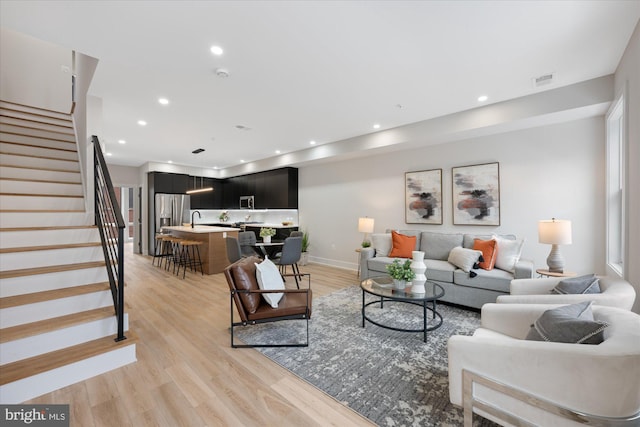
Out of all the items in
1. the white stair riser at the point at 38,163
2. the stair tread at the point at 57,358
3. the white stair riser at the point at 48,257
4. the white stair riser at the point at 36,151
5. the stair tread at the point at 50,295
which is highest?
the white stair riser at the point at 36,151

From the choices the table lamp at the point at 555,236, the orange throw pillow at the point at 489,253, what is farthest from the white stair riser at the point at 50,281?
the table lamp at the point at 555,236

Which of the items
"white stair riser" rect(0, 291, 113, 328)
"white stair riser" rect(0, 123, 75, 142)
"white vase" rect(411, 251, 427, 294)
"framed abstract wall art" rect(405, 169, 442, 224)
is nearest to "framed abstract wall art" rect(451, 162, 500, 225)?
"framed abstract wall art" rect(405, 169, 442, 224)

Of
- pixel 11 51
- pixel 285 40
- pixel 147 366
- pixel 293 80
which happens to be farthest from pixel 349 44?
pixel 11 51

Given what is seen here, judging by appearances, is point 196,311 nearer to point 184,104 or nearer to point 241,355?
point 241,355

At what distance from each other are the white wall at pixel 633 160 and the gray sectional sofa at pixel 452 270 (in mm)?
969

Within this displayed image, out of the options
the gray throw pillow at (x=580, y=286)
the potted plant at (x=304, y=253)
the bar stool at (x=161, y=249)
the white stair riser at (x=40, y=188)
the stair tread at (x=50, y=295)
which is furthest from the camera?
the bar stool at (x=161, y=249)

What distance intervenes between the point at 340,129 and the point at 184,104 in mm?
2551

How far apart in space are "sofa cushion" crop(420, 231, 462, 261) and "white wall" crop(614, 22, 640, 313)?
2.03m

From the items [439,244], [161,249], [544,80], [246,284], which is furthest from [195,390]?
[161,249]

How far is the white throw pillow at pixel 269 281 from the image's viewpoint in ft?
9.00

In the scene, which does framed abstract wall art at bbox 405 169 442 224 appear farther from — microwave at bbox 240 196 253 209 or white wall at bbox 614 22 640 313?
microwave at bbox 240 196 253 209

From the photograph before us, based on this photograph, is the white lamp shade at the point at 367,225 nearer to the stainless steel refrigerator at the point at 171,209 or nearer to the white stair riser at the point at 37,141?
the white stair riser at the point at 37,141

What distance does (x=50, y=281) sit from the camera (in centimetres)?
256

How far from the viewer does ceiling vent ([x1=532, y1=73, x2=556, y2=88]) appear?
3047mm
